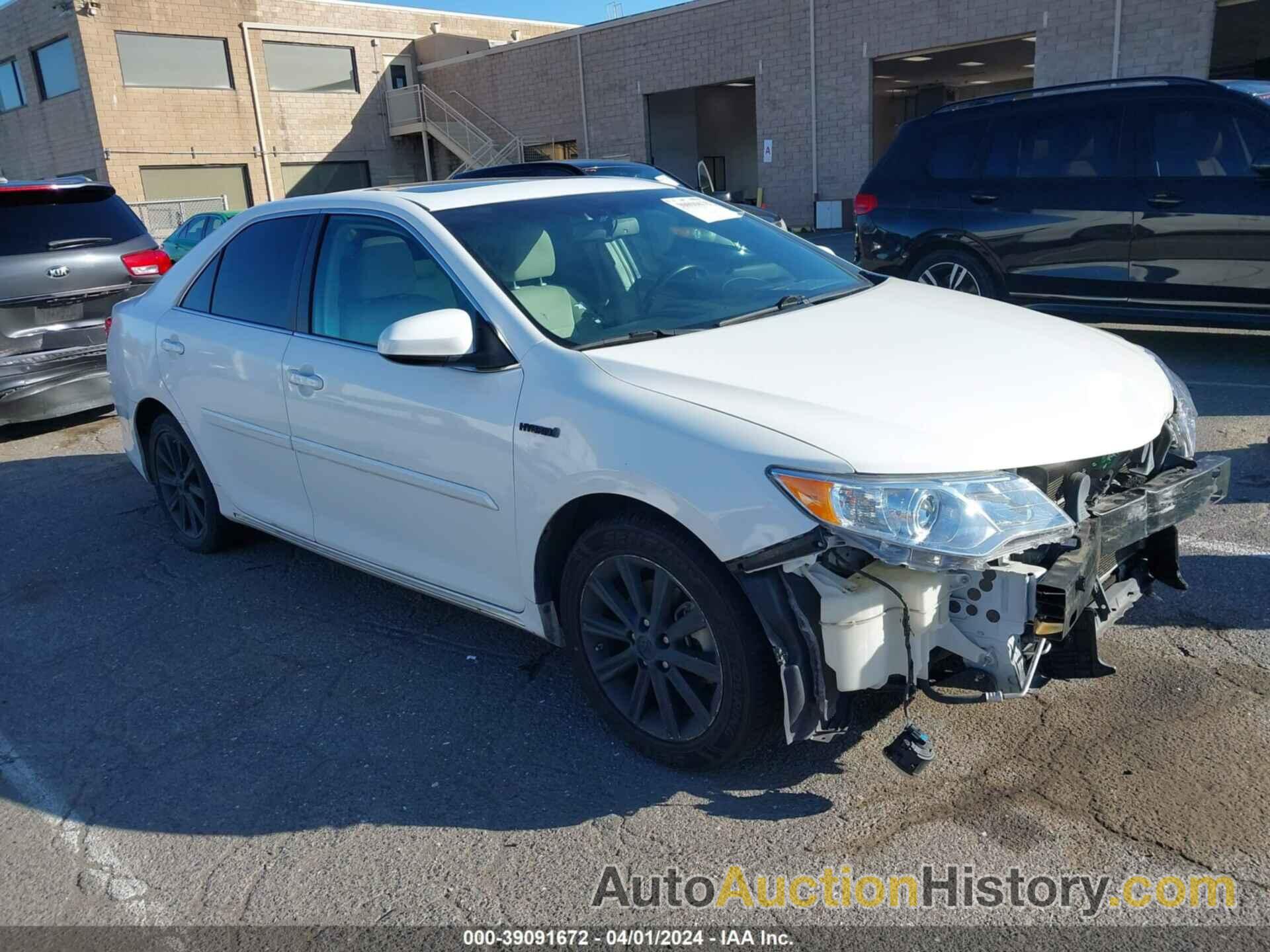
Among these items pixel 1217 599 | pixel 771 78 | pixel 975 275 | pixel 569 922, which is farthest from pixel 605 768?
pixel 771 78

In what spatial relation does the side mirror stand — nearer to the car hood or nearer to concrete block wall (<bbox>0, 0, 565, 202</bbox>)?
the car hood

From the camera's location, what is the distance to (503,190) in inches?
167

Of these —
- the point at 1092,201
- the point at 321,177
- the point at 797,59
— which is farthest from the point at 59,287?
the point at 321,177

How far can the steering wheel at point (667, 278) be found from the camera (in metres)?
3.87

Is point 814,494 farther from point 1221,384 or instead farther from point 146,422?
point 1221,384

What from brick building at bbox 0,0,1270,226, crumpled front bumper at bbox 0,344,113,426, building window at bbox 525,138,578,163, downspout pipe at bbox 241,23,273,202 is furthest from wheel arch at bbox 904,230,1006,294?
downspout pipe at bbox 241,23,273,202

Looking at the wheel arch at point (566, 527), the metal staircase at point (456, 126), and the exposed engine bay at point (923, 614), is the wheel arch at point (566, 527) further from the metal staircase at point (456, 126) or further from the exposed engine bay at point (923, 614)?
the metal staircase at point (456, 126)

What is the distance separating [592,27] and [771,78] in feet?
21.7

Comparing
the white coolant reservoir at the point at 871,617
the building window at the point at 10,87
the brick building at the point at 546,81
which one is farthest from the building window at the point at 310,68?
the white coolant reservoir at the point at 871,617

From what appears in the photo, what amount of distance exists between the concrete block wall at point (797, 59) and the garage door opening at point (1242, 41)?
182 centimetres

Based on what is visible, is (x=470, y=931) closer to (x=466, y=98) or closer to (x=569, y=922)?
(x=569, y=922)

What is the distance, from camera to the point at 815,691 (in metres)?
2.84

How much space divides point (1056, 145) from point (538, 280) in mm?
6345

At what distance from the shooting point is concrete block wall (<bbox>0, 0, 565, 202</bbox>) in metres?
30.9
